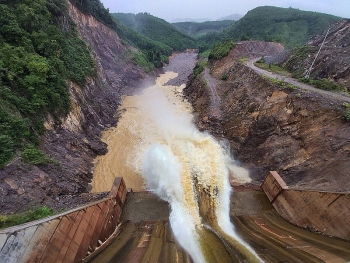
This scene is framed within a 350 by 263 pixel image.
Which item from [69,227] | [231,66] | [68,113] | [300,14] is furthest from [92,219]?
[300,14]

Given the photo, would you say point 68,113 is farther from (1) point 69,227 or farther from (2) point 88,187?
(1) point 69,227

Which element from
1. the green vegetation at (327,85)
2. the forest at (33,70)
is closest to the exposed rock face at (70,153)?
the forest at (33,70)

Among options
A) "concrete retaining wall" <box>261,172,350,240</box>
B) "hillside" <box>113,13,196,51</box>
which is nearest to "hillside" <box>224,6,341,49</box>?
"hillside" <box>113,13,196,51</box>

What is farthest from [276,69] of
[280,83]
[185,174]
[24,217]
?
[24,217]

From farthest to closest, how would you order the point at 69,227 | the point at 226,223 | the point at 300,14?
the point at 300,14, the point at 226,223, the point at 69,227

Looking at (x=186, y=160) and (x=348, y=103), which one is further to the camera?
(x=186, y=160)
